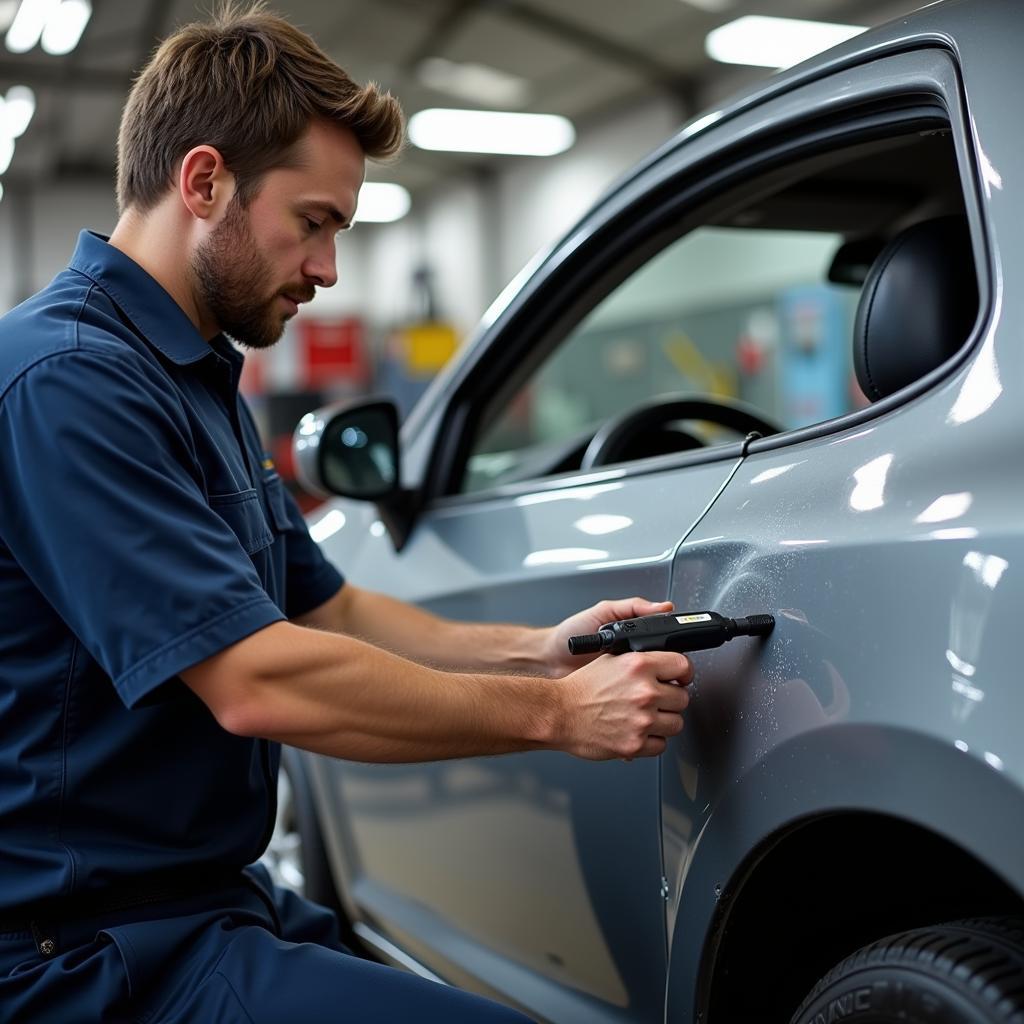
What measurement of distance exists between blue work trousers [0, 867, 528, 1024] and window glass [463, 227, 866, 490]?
22.9 ft

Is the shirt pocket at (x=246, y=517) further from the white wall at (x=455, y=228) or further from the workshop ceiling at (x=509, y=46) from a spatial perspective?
the white wall at (x=455, y=228)

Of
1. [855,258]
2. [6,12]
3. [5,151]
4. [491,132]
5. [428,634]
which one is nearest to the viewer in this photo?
[428,634]

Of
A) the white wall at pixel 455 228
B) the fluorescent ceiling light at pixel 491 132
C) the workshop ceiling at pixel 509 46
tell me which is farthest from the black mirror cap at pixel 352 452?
the fluorescent ceiling light at pixel 491 132

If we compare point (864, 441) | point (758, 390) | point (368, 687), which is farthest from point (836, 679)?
point (758, 390)

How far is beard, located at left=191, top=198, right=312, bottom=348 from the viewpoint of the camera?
1.53 m

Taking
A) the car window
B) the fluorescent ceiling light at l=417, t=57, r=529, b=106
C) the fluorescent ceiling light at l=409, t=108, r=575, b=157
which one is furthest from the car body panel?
Answer: the fluorescent ceiling light at l=409, t=108, r=575, b=157

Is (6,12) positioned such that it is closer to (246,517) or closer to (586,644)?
(246,517)

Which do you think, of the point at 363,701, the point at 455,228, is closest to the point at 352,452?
the point at 363,701

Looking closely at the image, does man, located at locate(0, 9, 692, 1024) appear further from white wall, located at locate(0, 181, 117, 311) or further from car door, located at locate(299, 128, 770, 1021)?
white wall, located at locate(0, 181, 117, 311)

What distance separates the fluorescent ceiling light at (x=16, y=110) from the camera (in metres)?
11.6

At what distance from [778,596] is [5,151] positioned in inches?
568

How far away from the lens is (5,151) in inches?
546

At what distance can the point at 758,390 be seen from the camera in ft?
34.7

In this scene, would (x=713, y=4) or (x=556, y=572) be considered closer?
(x=556, y=572)
